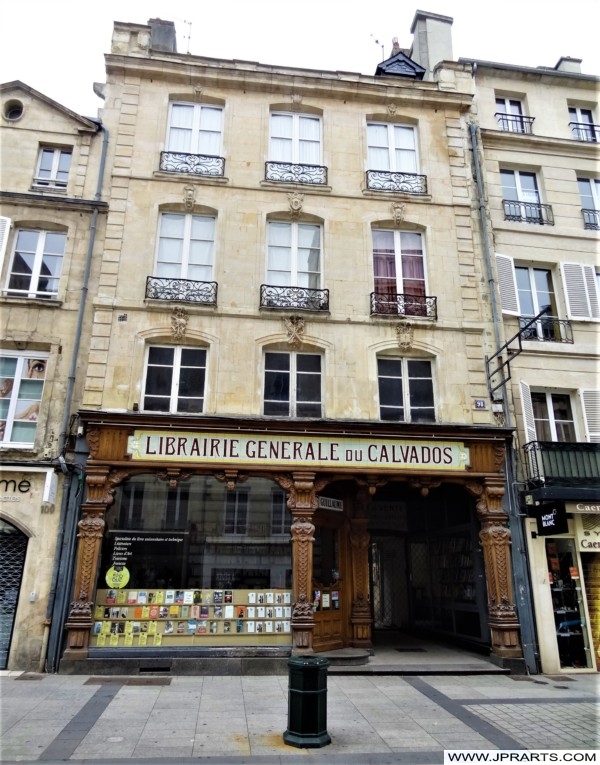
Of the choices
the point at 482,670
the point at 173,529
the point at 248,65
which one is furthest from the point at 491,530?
the point at 248,65

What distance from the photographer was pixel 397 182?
1360 centimetres

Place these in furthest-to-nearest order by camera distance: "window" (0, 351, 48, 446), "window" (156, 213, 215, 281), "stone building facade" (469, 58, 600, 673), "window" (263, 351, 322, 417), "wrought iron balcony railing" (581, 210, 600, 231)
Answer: "wrought iron balcony railing" (581, 210, 600, 231), "window" (156, 213, 215, 281), "window" (263, 351, 322, 417), "stone building facade" (469, 58, 600, 673), "window" (0, 351, 48, 446)

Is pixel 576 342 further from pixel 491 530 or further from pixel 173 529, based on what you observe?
pixel 173 529

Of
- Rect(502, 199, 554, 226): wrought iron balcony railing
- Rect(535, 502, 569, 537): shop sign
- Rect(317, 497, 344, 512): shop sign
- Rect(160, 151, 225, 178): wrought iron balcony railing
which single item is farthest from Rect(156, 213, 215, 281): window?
Rect(535, 502, 569, 537): shop sign

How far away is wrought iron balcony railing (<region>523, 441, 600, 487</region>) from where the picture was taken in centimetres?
1153

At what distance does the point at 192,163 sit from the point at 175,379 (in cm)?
532

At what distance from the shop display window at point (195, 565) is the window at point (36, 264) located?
4.67 metres

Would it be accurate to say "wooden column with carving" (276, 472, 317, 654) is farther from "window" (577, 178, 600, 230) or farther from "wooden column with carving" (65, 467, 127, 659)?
"window" (577, 178, 600, 230)

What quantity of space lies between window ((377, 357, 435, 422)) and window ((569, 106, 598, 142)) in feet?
27.3

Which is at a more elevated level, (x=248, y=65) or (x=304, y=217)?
(x=248, y=65)

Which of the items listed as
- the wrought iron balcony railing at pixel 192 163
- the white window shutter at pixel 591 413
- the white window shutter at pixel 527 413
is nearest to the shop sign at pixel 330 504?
the white window shutter at pixel 527 413

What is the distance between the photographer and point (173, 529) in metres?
10.9

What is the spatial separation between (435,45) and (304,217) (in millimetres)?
7402

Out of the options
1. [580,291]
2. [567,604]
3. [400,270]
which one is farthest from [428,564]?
[580,291]
